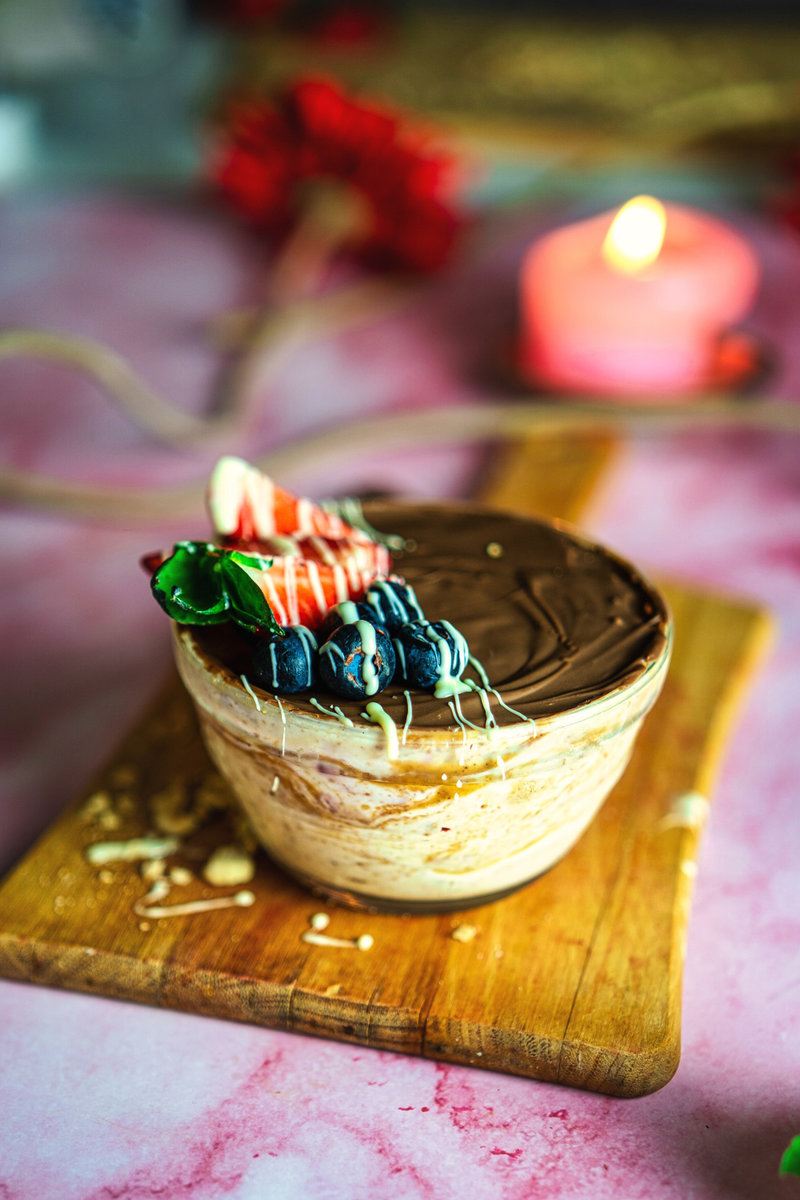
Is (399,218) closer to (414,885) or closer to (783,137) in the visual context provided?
(783,137)

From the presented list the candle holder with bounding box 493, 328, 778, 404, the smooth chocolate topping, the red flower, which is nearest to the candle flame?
the candle holder with bounding box 493, 328, 778, 404

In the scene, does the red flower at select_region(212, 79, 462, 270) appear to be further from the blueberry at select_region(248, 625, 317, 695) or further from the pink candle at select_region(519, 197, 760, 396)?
the blueberry at select_region(248, 625, 317, 695)

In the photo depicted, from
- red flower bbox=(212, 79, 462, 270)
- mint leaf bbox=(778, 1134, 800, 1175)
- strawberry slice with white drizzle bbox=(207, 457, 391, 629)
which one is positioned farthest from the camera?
red flower bbox=(212, 79, 462, 270)

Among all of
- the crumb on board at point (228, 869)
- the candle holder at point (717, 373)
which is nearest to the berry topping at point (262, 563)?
the crumb on board at point (228, 869)

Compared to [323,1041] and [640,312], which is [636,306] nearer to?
[640,312]

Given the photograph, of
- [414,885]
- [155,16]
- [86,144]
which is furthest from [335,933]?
[155,16]
